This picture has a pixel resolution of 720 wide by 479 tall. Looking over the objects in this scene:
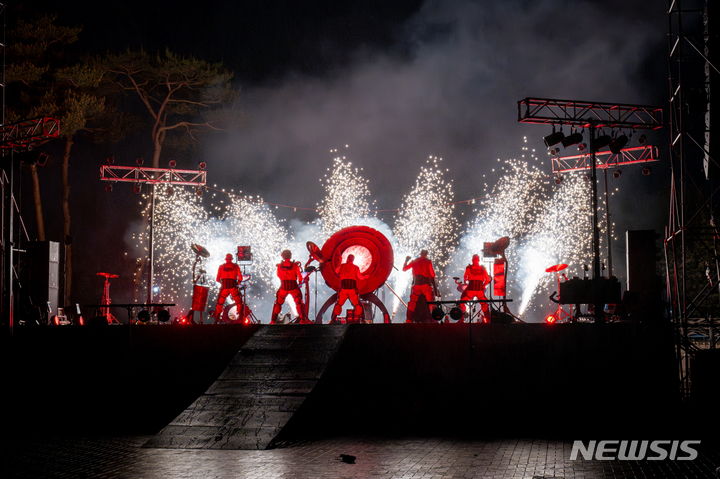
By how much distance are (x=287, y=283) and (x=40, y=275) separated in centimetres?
715

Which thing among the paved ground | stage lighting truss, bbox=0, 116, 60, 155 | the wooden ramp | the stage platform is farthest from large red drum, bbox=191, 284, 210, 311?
the paved ground

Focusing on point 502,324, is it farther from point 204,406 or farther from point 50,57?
point 50,57

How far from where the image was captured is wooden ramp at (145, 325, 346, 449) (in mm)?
9797

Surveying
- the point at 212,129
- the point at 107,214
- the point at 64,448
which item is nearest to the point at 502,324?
the point at 64,448

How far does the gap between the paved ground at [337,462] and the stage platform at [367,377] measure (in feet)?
4.30

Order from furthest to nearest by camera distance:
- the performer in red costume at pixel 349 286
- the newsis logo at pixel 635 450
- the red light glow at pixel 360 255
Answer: the red light glow at pixel 360 255
the performer in red costume at pixel 349 286
the newsis logo at pixel 635 450

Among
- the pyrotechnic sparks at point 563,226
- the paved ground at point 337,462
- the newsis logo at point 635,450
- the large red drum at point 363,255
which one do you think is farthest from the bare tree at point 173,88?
the newsis logo at point 635,450

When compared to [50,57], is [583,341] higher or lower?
lower

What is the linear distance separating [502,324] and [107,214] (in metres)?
23.3

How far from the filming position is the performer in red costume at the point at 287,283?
16.3 m

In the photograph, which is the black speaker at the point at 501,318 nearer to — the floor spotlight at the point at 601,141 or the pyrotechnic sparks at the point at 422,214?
the floor spotlight at the point at 601,141

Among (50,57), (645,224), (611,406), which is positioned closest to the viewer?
(611,406)

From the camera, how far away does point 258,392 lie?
10.9 meters

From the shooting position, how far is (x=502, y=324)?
39.2ft
